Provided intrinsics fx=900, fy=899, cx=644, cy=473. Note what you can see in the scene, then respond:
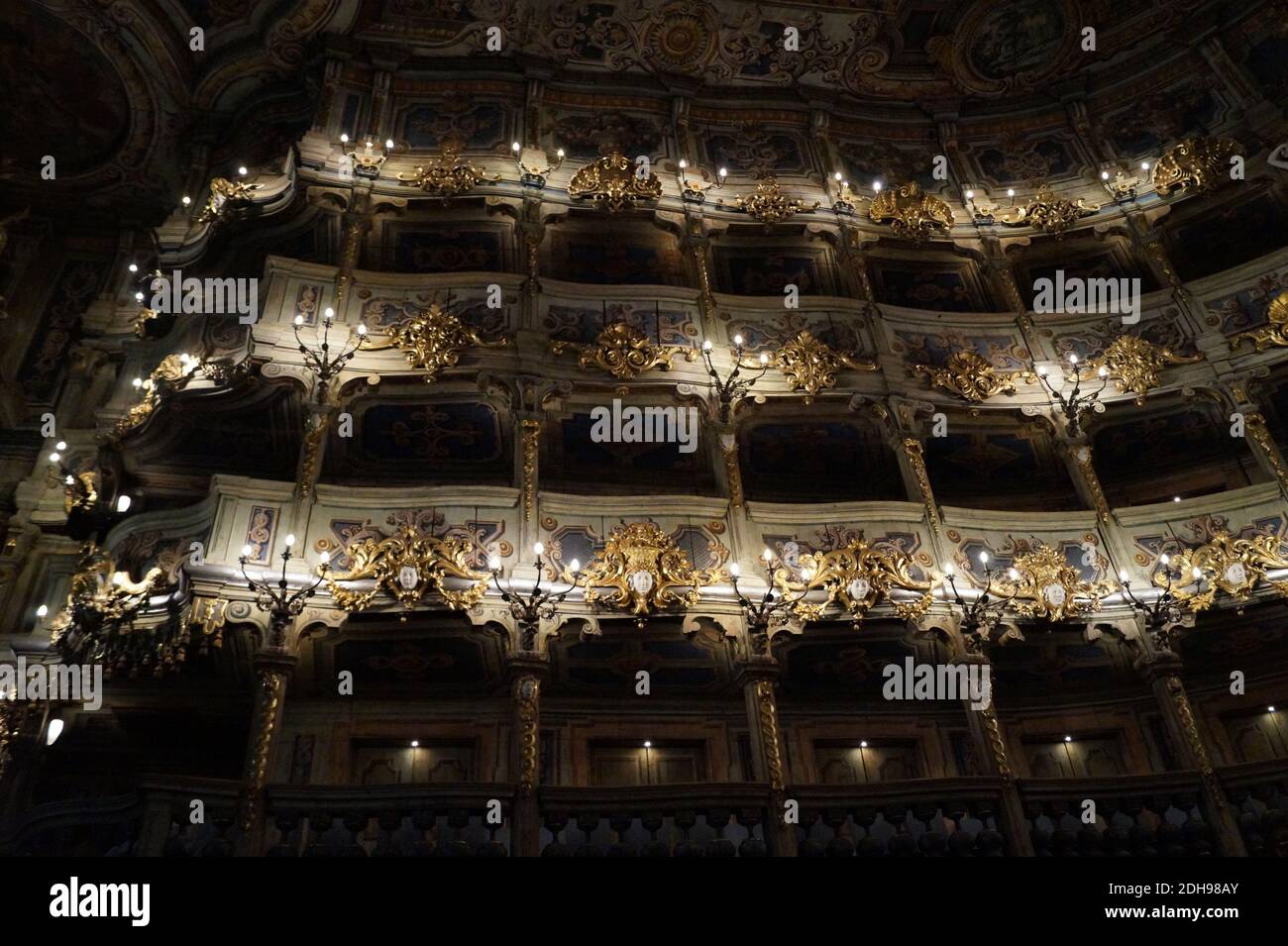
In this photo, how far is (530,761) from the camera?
33.2ft

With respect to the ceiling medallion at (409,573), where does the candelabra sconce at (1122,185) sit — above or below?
above

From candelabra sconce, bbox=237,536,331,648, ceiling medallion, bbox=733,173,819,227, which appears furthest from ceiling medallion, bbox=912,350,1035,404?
candelabra sconce, bbox=237,536,331,648

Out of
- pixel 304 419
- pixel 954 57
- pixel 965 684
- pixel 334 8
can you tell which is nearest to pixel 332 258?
pixel 304 419

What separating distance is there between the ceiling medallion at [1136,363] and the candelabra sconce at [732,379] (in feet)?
18.8

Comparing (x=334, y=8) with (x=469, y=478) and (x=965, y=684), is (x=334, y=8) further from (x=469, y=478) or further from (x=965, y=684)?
(x=965, y=684)

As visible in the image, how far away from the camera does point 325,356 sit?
43.0 ft

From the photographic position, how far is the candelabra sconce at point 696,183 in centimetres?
1678

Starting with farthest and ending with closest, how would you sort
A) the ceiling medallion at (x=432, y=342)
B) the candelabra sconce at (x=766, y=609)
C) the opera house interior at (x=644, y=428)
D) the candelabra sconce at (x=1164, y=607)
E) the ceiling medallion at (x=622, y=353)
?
the ceiling medallion at (x=622, y=353)
the ceiling medallion at (x=432, y=342)
the candelabra sconce at (x=1164, y=607)
the candelabra sconce at (x=766, y=609)
the opera house interior at (x=644, y=428)

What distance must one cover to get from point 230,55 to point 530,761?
15.1 meters

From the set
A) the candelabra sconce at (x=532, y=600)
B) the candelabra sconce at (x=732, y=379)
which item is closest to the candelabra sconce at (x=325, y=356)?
the candelabra sconce at (x=532, y=600)

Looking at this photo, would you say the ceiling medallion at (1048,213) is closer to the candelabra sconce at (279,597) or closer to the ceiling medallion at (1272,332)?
the ceiling medallion at (1272,332)

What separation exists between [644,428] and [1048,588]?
6.36 m

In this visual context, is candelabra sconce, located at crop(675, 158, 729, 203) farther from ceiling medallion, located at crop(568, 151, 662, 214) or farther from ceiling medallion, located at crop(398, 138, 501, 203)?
ceiling medallion, located at crop(398, 138, 501, 203)

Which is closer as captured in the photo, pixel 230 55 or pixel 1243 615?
pixel 1243 615
